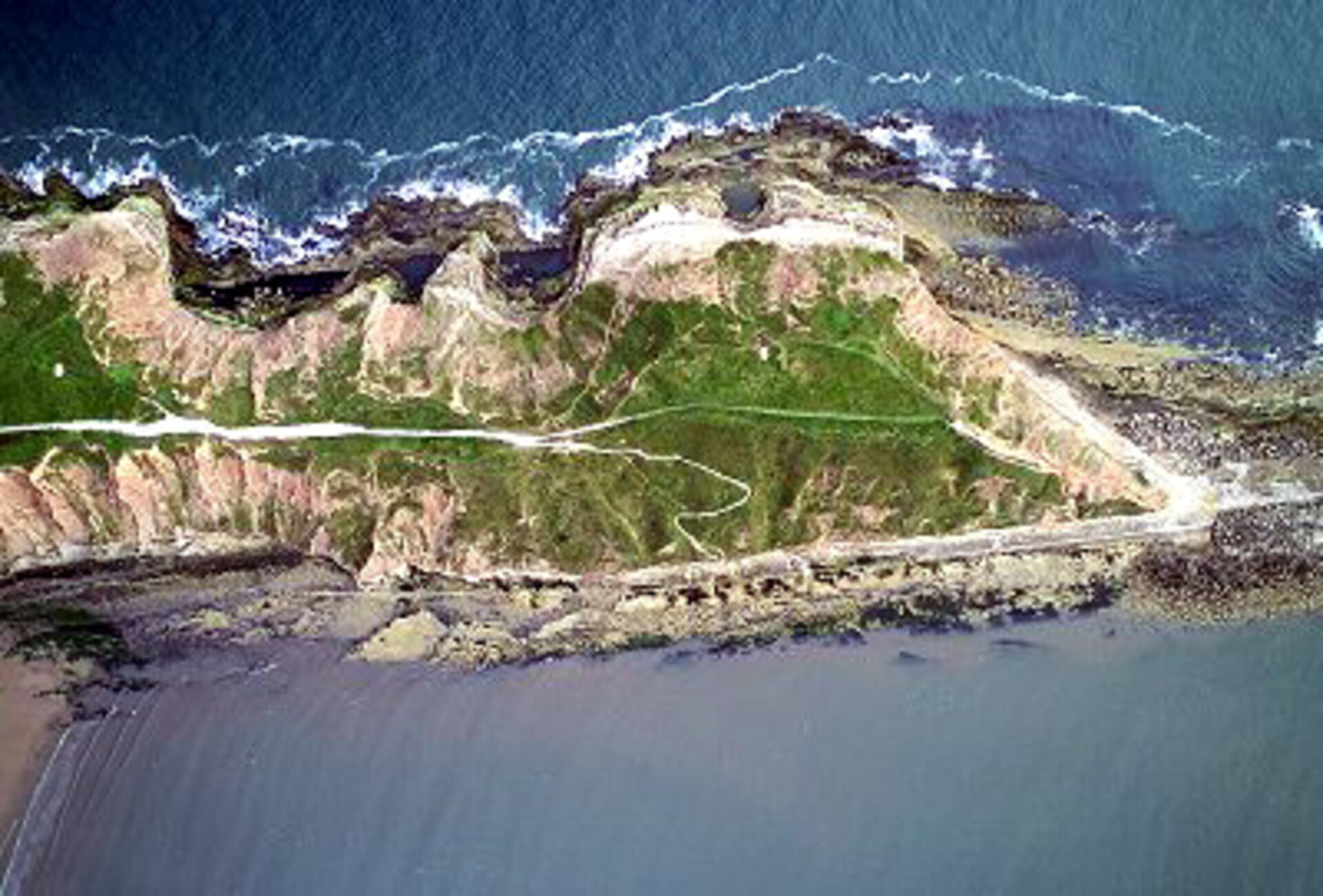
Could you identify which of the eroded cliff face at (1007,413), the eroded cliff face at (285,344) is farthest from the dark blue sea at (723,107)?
the eroded cliff face at (1007,413)

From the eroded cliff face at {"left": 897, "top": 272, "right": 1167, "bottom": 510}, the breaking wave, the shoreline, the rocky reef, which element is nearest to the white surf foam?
the breaking wave

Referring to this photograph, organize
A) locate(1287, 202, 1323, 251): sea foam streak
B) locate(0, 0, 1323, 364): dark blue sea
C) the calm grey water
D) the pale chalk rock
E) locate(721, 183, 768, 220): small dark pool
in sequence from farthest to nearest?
locate(1287, 202, 1323, 251): sea foam streak, locate(0, 0, 1323, 364): dark blue sea, locate(721, 183, 768, 220): small dark pool, the pale chalk rock, the calm grey water

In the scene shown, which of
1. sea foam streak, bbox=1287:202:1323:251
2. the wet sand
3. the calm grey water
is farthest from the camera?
sea foam streak, bbox=1287:202:1323:251

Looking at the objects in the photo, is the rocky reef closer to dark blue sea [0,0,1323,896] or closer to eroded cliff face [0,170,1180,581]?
eroded cliff face [0,170,1180,581]

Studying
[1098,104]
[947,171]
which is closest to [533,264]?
[947,171]

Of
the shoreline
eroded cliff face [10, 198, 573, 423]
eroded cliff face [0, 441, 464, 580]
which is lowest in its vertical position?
the shoreline

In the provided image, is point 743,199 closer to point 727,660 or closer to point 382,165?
point 382,165
